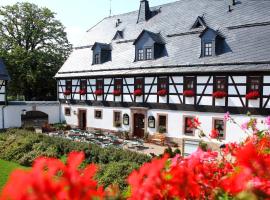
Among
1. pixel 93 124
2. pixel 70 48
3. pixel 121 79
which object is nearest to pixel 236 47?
pixel 121 79

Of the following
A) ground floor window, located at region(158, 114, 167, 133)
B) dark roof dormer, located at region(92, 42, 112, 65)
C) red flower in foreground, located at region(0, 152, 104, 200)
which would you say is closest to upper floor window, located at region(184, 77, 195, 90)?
ground floor window, located at region(158, 114, 167, 133)

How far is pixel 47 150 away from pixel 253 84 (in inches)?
470

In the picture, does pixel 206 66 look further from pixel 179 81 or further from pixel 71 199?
pixel 71 199

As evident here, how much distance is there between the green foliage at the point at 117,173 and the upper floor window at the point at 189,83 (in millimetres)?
9171

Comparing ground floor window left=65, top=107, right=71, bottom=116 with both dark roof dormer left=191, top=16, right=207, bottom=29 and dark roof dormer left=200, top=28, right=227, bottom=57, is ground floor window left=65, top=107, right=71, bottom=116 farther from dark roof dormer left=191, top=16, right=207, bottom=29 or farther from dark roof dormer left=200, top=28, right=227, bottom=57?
dark roof dormer left=200, top=28, right=227, bottom=57

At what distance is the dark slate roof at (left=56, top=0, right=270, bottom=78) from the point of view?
1952 cm

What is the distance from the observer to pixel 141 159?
45.0ft

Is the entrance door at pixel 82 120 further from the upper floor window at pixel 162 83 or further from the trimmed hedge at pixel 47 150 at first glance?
the upper floor window at pixel 162 83

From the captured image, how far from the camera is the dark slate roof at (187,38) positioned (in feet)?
64.0

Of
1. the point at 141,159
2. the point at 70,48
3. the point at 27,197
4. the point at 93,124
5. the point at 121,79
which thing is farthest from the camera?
the point at 70,48

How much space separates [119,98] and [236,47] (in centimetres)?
973

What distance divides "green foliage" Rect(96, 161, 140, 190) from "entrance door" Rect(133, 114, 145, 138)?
11.0 m

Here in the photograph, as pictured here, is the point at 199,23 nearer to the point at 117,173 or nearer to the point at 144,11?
the point at 144,11

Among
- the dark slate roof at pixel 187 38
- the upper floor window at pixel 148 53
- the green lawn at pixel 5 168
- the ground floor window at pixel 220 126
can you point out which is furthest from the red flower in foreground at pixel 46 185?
the upper floor window at pixel 148 53
